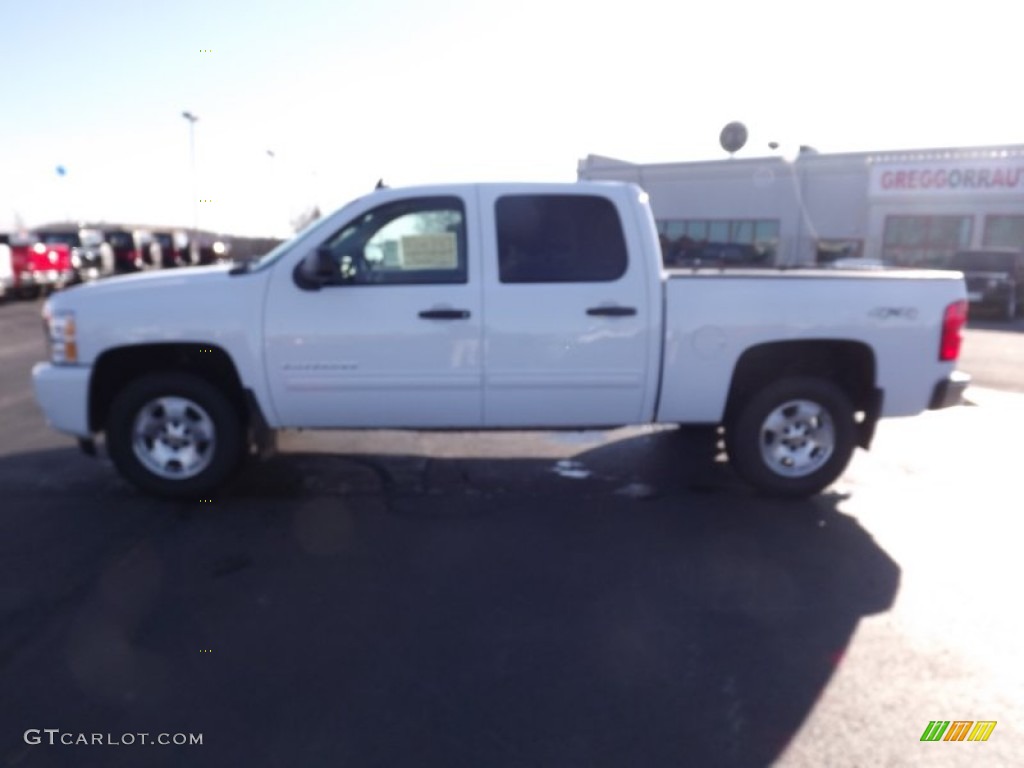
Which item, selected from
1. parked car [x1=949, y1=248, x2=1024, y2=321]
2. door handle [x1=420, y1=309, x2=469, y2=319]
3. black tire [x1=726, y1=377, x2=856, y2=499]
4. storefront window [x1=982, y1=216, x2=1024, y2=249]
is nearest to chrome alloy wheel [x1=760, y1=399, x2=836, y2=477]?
black tire [x1=726, y1=377, x2=856, y2=499]

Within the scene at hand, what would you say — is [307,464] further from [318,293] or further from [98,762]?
[98,762]

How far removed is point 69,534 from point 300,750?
2761 millimetres

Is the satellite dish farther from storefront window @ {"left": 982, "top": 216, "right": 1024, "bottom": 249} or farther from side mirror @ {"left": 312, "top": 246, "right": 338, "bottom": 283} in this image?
side mirror @ {"left": 312, "top": 246, "right": 338, "bottom": 283}

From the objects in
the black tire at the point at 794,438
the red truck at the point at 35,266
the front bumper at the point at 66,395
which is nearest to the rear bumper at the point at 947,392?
the black tire at the point at 794,438

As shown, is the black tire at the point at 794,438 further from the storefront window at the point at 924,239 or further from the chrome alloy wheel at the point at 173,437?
the storefront window at the point at 924,239

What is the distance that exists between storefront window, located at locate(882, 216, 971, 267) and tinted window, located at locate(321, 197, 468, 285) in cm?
2839

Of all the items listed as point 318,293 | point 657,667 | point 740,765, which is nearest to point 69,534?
point 318,293

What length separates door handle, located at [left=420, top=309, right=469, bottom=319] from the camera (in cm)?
536

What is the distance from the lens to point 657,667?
11.8ft

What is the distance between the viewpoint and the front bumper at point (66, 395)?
5391mm

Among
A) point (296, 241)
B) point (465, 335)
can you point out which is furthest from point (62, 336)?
point (465, 335)

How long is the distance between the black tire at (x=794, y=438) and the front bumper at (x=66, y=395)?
422cm

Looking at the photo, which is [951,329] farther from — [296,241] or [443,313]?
[296,241]
